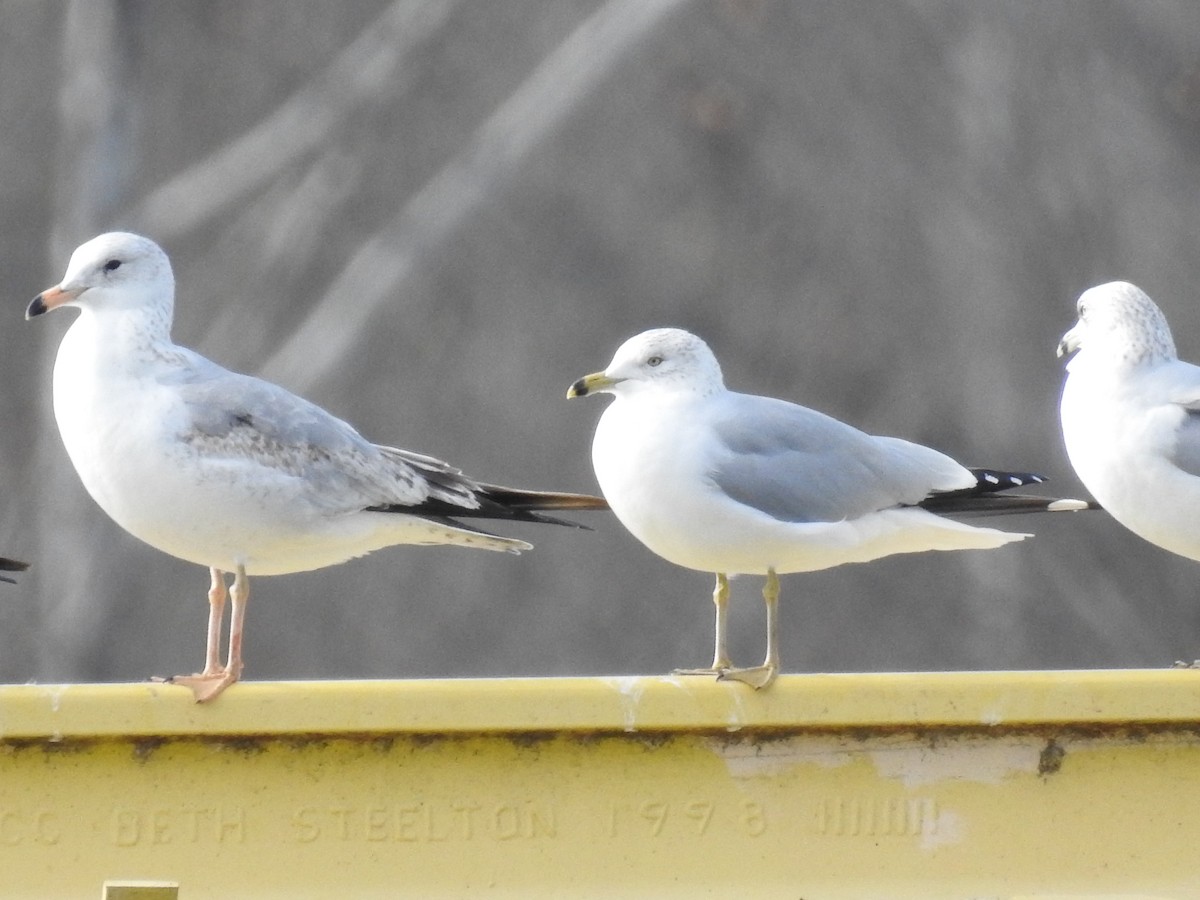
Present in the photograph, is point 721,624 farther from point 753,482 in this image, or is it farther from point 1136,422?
point 1136,422

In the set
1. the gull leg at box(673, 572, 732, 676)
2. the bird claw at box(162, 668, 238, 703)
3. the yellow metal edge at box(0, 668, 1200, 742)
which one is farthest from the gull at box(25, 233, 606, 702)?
the yellow metal edge at box(0, 668, 1200, 742)

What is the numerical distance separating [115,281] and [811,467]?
113 centimetres

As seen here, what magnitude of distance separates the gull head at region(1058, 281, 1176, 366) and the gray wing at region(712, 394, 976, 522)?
48 cm

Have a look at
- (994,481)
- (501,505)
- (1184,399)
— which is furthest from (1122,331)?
(501,505)

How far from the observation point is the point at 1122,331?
356cm

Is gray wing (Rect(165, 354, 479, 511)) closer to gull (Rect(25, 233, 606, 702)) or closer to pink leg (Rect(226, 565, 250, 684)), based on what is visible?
gull (Rect(25, 233, 606, 702))

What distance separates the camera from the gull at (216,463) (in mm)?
2959

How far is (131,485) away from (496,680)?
2.78 ft

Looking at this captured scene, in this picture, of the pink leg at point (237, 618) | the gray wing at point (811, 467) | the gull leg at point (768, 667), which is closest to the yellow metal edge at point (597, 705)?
the gull leg at point (768, 667)

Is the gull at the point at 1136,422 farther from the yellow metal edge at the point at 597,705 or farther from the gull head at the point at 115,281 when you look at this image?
the gull head at the point at 115,281

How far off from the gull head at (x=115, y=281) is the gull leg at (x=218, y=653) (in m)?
0.45

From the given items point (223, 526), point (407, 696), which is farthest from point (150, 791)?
point (223, 526)

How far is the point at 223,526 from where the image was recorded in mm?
2984

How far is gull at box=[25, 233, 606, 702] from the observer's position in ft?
9.71
